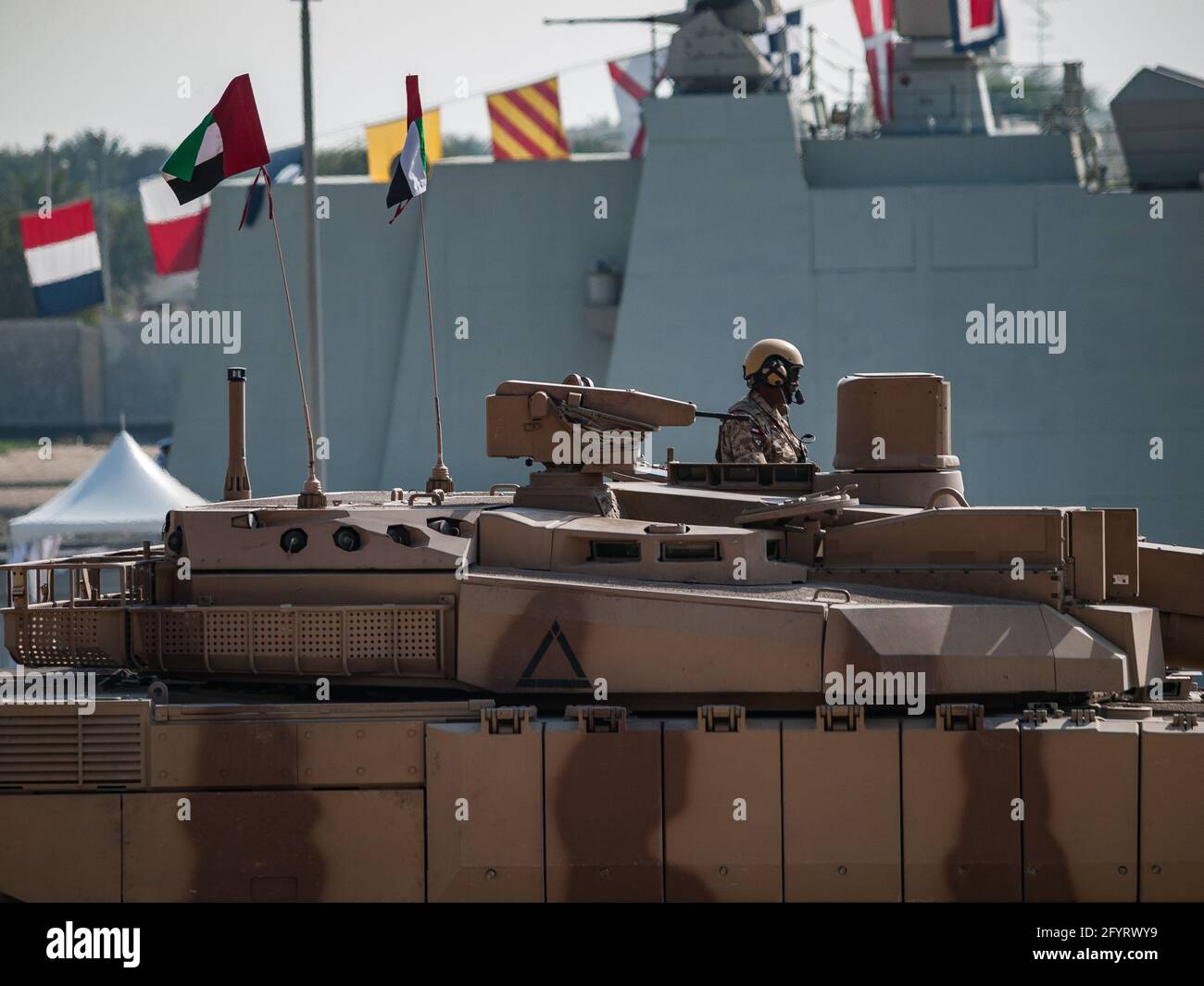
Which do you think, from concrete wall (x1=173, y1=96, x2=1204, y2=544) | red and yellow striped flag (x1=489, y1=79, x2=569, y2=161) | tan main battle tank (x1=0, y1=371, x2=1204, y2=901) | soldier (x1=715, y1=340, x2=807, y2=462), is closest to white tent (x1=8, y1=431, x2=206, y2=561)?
concrete wall (x1=173, y1=96, x2=1204, y2=544)

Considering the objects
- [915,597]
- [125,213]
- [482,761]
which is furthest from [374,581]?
[125,213]

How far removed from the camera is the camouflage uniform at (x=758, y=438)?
13117 millimetres

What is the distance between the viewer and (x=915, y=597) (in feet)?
35.2

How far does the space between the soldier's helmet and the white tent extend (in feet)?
29.6

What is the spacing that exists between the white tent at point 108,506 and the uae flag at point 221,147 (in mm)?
7886

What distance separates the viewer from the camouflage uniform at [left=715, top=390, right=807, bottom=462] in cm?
1312

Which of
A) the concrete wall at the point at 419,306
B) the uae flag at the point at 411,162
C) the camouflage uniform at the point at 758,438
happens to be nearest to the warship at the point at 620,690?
the camouflage uniform at the point at 758,438

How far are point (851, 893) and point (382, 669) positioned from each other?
121 inches

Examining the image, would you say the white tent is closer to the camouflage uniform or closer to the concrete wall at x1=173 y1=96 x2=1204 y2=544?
the concrete wall at x1=173 y1=96 x2=1204 y2=544

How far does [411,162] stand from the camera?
13875mm

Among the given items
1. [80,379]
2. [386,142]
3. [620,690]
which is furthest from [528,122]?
[80,379]

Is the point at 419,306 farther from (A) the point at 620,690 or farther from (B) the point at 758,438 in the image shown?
(A) the point at 620,690

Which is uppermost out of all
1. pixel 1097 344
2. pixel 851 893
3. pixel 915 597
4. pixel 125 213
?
pixel 125 213

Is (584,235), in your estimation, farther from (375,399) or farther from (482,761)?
(482,761)
